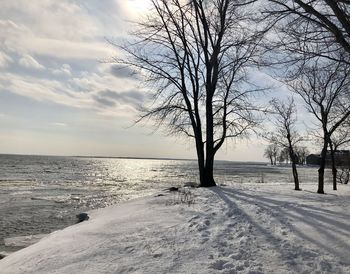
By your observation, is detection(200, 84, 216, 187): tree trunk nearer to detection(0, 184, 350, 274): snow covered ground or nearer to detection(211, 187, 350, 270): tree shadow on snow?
detection(211, 187, 350, 270): tree shadow on snow

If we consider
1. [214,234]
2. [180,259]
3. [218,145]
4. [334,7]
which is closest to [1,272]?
[180,259]

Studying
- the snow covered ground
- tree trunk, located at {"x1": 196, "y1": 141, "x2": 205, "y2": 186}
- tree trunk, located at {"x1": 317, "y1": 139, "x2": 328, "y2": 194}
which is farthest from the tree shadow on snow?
tree trunk, located at {"x1": 196, "y1": 141, "x2": 205, "y2": 186}

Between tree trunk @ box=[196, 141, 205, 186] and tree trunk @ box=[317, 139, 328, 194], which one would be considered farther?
tree trunk @ box=[196, 141, 205, 186]

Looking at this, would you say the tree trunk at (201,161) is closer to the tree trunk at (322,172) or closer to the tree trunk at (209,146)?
the tree trunk at (209,146)

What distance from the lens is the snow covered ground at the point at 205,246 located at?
6027mm

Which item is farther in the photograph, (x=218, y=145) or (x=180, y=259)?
(x=218, y=145)

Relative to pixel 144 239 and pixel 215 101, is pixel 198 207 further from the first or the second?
pixel 215 101

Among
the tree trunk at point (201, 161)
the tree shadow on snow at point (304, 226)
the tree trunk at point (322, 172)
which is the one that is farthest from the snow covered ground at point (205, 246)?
the tree trunk at point (201, 161)

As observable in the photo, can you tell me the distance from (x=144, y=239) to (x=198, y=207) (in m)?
3.95

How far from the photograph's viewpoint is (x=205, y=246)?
690cm

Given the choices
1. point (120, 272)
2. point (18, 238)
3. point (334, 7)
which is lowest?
point (18, 238)

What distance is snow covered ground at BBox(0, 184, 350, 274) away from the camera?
6.03 metres

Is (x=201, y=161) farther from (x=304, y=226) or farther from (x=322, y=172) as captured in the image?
(x=304, y=226)

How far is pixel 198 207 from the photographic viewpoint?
11.2 metres
